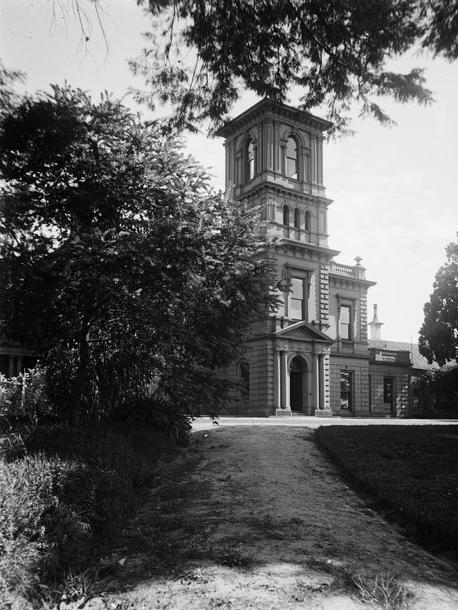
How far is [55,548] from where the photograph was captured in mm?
4703

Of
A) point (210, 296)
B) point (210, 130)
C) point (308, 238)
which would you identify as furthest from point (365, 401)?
point (210, 130)

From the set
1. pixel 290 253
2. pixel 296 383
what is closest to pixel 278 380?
pixel 296 383

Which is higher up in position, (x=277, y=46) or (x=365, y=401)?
(x=277, y=46)

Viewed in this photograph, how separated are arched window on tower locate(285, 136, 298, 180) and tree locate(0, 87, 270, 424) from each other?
24106 millimetres

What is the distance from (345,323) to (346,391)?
4.70 m

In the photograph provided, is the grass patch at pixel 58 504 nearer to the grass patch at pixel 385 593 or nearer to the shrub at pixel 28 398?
the grass patch at pixel 385 593

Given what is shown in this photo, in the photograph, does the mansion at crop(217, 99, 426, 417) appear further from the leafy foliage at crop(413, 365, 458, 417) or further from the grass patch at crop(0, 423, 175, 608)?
the grass patch at crop(0, 423, 175, 608)

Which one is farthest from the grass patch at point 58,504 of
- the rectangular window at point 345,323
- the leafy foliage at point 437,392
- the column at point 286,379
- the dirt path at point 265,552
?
the leafy foliage at point 437,392

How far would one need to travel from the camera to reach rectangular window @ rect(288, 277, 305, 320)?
32906 mm

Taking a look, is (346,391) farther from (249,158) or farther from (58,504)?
(58,504)

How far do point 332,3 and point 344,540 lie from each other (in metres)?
5.76

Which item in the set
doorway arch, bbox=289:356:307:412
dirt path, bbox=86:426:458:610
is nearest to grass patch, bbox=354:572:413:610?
dirt path, bbox=86:426:458:610

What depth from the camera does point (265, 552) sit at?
5.05 metres

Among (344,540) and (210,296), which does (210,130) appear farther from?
(344,540)
